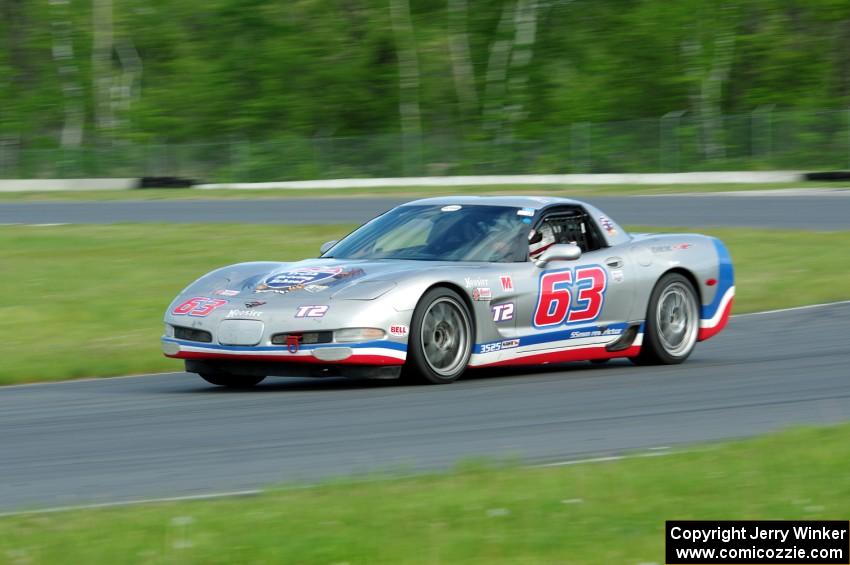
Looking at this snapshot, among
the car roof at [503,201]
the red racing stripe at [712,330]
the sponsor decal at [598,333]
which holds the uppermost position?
the car roof at [503,201]

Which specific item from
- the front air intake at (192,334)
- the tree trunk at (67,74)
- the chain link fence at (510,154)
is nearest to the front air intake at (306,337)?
the front air intake at (192,334)

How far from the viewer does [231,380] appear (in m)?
10.3

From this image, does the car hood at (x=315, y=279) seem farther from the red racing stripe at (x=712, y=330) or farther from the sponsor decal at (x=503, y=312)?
the red racing stripe at (x=712, y=330)

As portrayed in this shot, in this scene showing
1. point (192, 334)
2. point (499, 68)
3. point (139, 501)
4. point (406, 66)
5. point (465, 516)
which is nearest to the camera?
point (465, 516)

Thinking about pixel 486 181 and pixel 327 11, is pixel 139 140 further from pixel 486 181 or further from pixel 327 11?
pixel 486 181

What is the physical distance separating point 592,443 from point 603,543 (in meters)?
2.45

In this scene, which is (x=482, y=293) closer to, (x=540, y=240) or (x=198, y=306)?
(x=540, y=240)

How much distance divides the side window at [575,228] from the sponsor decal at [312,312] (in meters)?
2.41

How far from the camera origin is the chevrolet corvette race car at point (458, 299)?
31.0 feet

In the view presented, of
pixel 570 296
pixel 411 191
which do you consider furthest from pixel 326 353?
pixel 411 191

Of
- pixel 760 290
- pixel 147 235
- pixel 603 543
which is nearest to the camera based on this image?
pixel 603 543

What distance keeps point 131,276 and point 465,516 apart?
12.5 metres

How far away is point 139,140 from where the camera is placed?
2318 inches

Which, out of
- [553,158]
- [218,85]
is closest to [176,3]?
[218,85]
